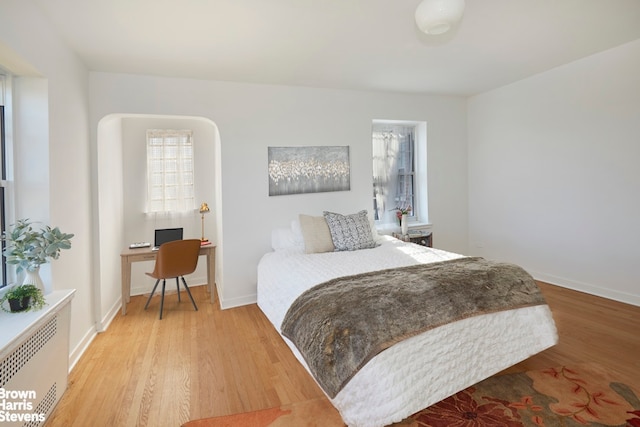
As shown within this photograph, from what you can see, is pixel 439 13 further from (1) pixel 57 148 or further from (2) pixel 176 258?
(2) pixel 176 258

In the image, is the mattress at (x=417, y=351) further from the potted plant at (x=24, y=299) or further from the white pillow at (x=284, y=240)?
the potted plant at (x=24, y=299)

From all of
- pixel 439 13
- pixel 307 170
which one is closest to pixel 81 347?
pixel 307 170

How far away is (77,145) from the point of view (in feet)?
9.40

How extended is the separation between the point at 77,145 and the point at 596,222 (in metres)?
5.17

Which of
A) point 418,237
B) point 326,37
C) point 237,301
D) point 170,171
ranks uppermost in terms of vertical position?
point 326,37

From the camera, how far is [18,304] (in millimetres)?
1861

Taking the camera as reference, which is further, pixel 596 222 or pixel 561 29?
pixel 596 222

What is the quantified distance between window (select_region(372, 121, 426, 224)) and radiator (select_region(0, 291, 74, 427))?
145 inches

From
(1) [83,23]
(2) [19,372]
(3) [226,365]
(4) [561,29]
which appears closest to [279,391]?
(3) [226,365]

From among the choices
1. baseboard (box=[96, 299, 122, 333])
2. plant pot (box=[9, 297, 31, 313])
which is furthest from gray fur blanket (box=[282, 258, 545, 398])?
baseboard (box=[96, 299, 122, 333])

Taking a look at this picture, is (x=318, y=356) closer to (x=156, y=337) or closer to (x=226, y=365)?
(x=226, y=365)
